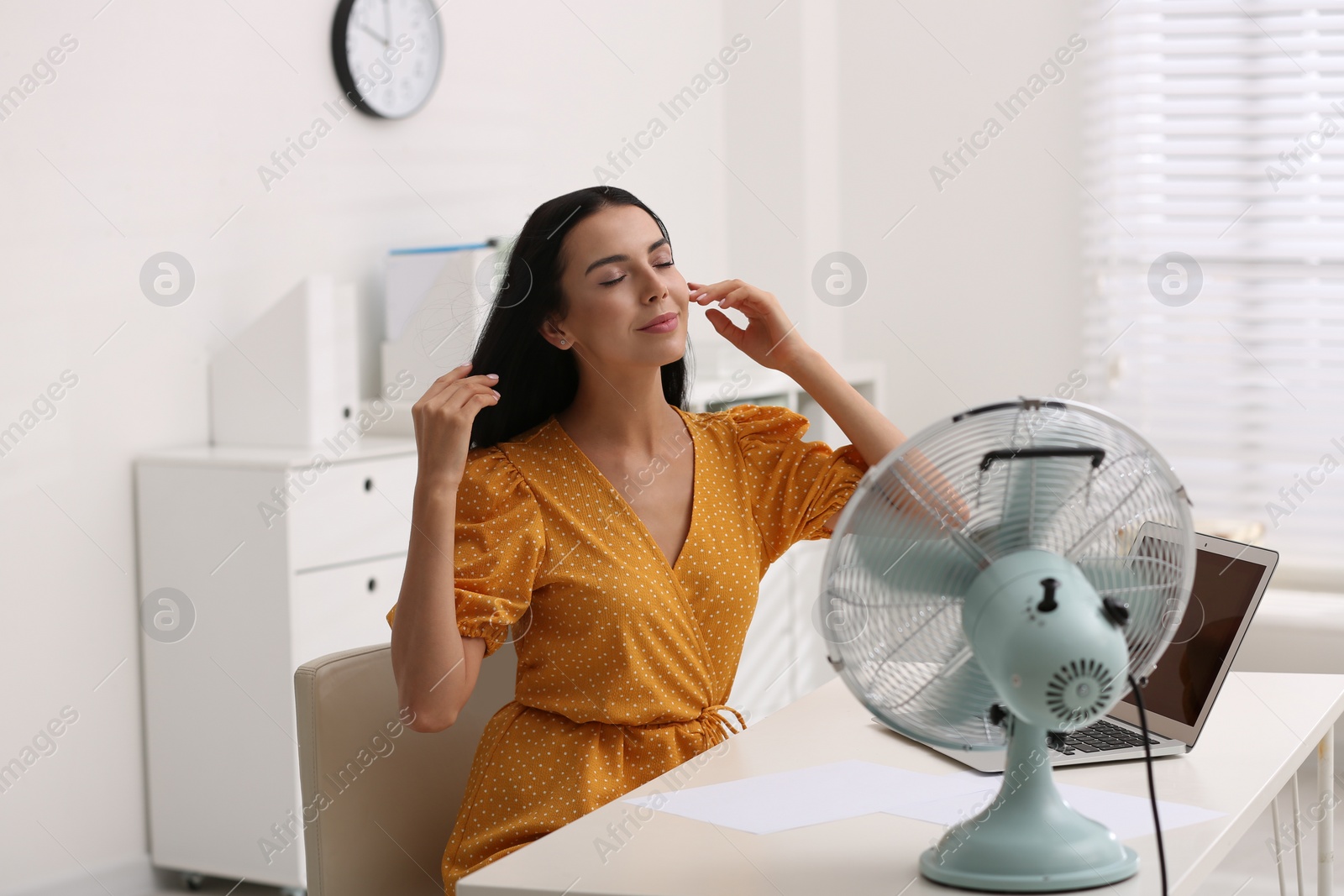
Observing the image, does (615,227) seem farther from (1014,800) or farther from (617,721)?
(1014,800)

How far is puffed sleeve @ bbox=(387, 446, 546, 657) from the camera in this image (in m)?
1.55

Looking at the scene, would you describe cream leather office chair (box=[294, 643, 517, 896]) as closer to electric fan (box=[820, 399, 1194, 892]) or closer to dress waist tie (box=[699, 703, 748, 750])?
dress waist tie (box=[699, 703, 748, 750])

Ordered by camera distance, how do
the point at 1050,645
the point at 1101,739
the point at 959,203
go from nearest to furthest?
the point at 1050,645, the point at 1101,739, the point at 959,203

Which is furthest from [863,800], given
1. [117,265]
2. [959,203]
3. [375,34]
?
[959,203]

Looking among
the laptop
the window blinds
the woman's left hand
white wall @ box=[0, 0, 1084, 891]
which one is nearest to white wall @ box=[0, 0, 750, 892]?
white wall @ box=[0, 0, 1084, 891]

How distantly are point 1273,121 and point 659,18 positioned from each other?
1.89 m

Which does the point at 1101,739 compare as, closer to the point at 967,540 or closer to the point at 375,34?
the point at 967,540

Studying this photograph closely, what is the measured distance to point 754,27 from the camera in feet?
14.7

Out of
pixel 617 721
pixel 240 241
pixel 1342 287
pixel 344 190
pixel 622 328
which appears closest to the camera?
pixel 617 721

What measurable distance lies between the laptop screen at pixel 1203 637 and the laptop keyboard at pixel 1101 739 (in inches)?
2.0

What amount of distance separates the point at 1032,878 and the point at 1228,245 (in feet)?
10.6

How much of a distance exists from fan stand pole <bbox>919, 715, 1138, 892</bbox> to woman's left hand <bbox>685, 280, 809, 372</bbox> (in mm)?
775

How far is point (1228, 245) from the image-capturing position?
388cm

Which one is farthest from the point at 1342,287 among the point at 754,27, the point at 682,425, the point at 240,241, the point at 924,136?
the point at 240,241
